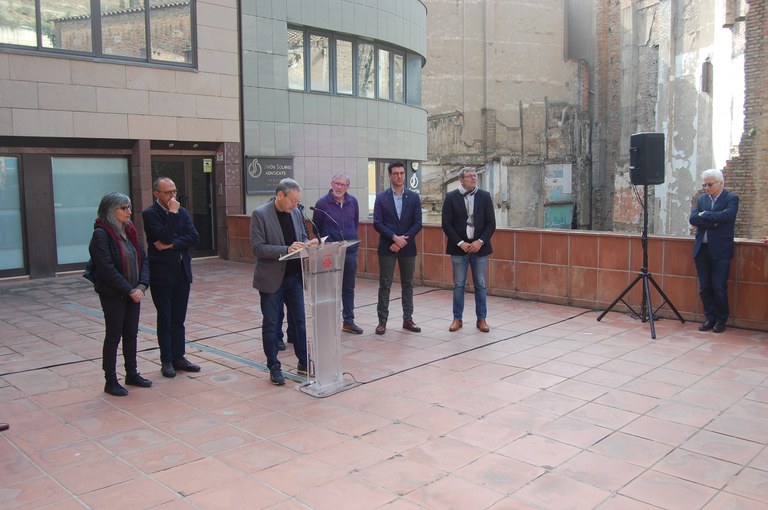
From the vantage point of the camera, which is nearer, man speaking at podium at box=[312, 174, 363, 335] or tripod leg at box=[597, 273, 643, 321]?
man speaking at podium at box=[312, 174, 363, 335]

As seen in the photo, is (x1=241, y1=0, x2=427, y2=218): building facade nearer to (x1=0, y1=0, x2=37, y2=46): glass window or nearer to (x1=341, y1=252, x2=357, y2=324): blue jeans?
(x1=0, y1=0, x2=37, y2=46): glass window

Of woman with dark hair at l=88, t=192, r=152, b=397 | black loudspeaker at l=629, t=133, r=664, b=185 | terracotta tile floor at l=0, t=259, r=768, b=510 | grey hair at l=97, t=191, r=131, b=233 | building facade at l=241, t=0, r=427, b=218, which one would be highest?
building facade at l=241, t=0, r=427, b=218

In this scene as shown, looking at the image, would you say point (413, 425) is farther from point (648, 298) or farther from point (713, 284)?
point (713, 284)

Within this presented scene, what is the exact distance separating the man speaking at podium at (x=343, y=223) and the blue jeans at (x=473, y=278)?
48.7 inches

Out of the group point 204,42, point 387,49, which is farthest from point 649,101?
point 204,42

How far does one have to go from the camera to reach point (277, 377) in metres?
6.26

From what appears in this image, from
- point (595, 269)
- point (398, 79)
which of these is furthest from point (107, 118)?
point (595, 269)

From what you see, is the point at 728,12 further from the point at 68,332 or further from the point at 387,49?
the point at 68,332

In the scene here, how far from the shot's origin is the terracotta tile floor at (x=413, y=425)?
408 cm

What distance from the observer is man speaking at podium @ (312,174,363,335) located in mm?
8109

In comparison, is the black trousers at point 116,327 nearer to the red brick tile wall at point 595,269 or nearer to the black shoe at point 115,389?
the black shoe at point 115,389

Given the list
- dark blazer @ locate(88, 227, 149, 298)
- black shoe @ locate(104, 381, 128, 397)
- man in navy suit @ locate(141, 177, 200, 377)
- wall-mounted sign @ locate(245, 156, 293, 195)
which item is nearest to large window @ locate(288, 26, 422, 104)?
wall-mounted sign @ locate(245, 156, 293, 195)

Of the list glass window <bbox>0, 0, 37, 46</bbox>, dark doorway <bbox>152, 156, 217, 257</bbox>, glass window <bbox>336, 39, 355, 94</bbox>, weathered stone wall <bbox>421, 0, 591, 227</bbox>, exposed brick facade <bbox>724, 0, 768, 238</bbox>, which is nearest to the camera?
glass window <bbox>0, 0, 37, 46</bbox>

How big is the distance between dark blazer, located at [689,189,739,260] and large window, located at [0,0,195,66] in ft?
37.2
